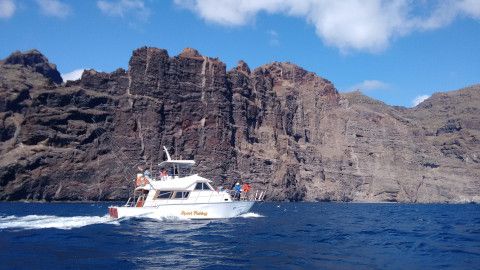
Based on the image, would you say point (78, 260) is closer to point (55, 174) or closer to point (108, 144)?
point (55, 174)

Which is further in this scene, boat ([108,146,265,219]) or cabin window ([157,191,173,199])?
cabin window ([157,191,173,199])

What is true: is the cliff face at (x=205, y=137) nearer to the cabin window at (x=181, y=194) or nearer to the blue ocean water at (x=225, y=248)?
the cabin window at (x=181, y=194)

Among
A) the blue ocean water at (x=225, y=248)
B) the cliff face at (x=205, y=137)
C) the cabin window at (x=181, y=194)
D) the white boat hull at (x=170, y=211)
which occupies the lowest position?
the blue ocean water at (x=225, y=248)

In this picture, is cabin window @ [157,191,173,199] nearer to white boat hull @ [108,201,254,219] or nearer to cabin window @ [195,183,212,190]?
white boat hull @ [108,201,254,219]

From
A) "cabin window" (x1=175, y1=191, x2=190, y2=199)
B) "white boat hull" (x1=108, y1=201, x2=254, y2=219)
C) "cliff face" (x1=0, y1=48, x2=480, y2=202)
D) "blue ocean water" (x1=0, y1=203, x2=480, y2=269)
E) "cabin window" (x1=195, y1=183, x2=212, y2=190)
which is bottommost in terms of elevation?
"blue ocean water" (x1=0, y1=203, x2=480, y2=269)

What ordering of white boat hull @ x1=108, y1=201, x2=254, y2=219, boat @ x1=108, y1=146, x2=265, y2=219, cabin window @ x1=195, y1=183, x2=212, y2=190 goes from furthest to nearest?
cabin window @ x1=195, y1=183, x2=212, y2=190, boat @ x1=108, y1=146, x2=265, y2=219, white boat hull @ x1=108, y1=201, x2=254, y2=219

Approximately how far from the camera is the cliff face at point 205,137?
122m

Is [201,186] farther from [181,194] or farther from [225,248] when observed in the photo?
[225,248]

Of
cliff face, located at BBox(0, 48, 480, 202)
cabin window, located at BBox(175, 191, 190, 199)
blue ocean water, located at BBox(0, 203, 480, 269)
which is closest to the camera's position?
blue ocean water, located at BBox(0, 203, 480, 269)

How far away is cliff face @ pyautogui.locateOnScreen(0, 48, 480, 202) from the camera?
122 m

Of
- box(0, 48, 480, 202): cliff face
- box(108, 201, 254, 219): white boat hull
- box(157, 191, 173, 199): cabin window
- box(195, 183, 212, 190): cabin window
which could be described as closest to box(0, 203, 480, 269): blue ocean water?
box(108, 201, 254, 219): white boat hull

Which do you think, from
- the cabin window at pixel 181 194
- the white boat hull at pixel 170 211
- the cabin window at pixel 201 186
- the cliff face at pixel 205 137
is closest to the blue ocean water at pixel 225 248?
the white boat hull at pixel 170 211

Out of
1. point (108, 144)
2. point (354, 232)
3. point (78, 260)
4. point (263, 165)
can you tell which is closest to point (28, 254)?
point (78, 260)

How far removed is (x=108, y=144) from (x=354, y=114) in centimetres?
9958
